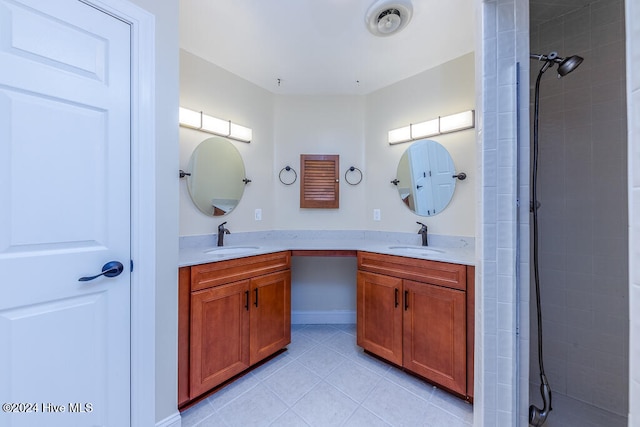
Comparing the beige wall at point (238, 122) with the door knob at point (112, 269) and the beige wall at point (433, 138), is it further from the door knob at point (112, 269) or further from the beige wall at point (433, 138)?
the beige wall at point (433, 138)

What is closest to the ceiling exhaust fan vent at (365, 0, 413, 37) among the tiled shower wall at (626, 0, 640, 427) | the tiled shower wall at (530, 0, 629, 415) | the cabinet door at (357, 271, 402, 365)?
the tiled shower wall at (530, 0, 629, 415)

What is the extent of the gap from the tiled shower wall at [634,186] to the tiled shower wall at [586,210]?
1.48 m

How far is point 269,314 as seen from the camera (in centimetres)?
187

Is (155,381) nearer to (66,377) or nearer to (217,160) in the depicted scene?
(66,377)

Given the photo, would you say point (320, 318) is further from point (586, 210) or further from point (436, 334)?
point (586, 210)

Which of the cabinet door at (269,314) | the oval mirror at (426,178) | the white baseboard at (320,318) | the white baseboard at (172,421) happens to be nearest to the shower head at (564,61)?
the oval mirror at (426,178)

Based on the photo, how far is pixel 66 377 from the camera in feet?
3.26

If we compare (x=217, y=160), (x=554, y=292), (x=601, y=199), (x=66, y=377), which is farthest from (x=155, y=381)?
(x=601, y=199)

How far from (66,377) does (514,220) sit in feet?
6.34

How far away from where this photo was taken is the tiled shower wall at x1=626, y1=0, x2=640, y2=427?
397 millimetres

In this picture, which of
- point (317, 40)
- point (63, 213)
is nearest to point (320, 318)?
point (63, 213)

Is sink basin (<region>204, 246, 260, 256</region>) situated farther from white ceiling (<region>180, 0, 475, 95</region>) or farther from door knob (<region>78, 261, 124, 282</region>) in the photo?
white ceiling (<region>180, 0, 475, 95</region>)

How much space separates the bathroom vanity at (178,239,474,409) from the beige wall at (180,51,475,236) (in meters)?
0.42

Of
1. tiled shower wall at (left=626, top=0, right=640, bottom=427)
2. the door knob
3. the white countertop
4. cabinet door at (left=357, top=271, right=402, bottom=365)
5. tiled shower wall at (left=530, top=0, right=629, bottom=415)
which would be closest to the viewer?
tiled shower wall at (left=626, top=0, right=640, bottom=427)
